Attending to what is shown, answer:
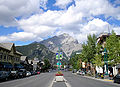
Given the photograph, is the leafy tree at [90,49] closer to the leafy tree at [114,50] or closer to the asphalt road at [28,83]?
the leafy tree at [114,50]

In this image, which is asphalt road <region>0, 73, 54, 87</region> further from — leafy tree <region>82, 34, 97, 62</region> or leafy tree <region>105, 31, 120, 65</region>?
leafy tree <region>82, 34, 97, 62</region>

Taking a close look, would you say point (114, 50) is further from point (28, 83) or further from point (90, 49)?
point (28, 83)

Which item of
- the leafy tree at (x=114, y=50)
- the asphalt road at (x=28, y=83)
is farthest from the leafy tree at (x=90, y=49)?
the asphalt road at (x=28, y=83)

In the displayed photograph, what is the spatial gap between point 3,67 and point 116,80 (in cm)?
3486

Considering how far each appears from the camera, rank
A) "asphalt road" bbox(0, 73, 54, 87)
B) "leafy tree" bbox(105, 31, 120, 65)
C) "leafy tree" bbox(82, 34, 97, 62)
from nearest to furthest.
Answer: "asphalt road" bbox(0, 73, 54, 87), "leafy tree" bbox(105, 31, 120, 65), "leafy tree" bbox(82, 34, 97, 62)

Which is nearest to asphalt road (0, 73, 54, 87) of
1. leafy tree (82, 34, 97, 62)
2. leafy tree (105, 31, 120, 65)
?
leafy tree (105, 31, 120, 65)

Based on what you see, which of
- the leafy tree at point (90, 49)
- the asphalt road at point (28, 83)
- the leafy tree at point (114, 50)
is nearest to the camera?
the asphalt road at point (28, 83)

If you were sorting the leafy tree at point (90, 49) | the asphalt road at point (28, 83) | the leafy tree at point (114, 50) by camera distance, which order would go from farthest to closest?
1. the leafy tree at point (90, 49)
2. the leafy tree at point (114, 50)
3. the asphalt road at point (28, 83)

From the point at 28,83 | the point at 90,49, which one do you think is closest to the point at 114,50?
the point at 90,49

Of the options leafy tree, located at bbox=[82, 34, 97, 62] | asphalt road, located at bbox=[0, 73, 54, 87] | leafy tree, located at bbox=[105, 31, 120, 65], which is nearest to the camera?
asphalt road, located at bbox=[0, 73, 54, 87]

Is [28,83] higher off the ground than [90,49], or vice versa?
[90,49]

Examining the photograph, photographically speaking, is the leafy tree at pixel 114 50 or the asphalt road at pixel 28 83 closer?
the asphalt road at pixel 28 83

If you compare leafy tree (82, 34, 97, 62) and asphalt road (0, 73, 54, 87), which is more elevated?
leafy tree (82, 34, 97, 62)

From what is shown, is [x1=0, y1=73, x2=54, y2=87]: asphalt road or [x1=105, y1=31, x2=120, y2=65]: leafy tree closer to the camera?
[x1=0, y1=73, x2=54, y2=87]: asphalt road
